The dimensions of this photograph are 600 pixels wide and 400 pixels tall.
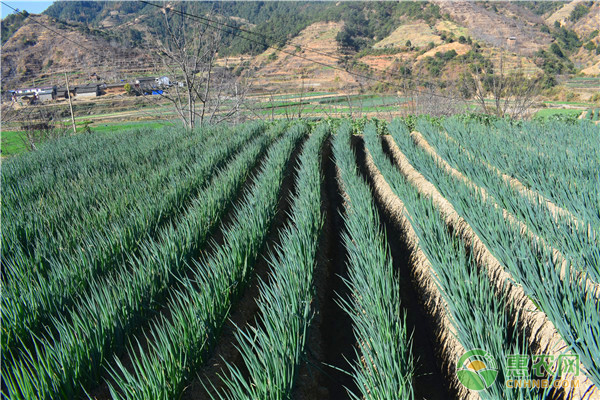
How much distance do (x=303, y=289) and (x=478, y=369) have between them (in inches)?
44.6

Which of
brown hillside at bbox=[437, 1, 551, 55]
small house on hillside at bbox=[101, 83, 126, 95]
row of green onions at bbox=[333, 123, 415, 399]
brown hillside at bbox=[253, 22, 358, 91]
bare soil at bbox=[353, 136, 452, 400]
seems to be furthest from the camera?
brown hillside at bbox=[253, 22, 358, 91]

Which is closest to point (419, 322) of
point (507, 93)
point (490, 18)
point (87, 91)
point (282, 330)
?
point (282, 330)

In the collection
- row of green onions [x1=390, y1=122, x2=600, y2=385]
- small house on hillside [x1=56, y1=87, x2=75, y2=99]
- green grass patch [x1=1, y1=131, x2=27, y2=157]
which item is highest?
small house on hillside [x1=56, y1=87, x2=75, y2=99]

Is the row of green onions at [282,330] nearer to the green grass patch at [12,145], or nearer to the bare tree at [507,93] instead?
the bare tree at [507,93]

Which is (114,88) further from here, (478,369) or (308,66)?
(478,369)

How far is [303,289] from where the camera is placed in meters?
2.58

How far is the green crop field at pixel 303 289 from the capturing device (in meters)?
1.85

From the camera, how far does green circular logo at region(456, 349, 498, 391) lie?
176 cm

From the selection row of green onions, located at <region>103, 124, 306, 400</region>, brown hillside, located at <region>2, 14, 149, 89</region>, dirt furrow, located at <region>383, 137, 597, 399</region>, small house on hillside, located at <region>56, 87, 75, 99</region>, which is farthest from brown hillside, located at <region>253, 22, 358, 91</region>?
dirt furrow, located at <region>383, 137, 597, 399</region>

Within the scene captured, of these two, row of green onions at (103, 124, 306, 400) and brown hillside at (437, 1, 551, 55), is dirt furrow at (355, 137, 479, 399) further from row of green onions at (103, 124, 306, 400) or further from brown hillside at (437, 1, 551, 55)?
brown hillside at (437, 1, 551, 55)

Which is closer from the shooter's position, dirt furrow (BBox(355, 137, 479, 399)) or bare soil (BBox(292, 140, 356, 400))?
bare soil (BBox(292, 140, 356, 400))

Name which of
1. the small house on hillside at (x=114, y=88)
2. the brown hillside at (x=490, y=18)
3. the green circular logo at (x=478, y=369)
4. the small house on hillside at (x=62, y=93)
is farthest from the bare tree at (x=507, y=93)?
the small house on hillside at (x=62, y=93)

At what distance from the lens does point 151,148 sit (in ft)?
25.6

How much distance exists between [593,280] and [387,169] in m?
3.52
